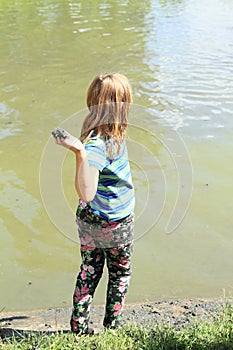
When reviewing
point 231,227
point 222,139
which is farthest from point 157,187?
point 222,139

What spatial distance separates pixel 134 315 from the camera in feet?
10.5

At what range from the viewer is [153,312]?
323 cm

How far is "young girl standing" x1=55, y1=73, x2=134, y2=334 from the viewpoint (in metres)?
2.34

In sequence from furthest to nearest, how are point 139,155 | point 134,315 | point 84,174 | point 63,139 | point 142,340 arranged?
point 139,155 → point 134,315 → point 142,340 → point 84,174 → point 63,139

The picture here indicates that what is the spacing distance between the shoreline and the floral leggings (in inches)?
10.6

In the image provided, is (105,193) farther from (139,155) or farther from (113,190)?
(139,155)

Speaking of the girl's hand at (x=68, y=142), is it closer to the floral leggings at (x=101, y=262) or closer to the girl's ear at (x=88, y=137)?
the girl's ear at (x=88, y=137)

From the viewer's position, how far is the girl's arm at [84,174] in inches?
83.8

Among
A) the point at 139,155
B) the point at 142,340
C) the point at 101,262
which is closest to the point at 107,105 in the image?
the point at 101,262

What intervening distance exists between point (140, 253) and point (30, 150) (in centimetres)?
230

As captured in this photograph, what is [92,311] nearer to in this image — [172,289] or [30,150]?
[172,289]

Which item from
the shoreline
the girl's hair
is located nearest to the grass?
the shoreline

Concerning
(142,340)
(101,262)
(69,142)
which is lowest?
(142,340)

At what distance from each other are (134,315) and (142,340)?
514 millimetres
